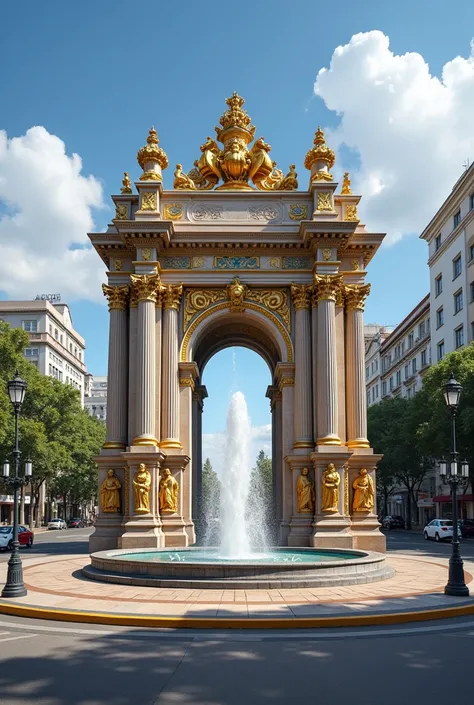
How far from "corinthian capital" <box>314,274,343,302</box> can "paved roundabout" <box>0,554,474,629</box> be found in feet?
48.0

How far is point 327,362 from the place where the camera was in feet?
105

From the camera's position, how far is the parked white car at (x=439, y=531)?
156ft

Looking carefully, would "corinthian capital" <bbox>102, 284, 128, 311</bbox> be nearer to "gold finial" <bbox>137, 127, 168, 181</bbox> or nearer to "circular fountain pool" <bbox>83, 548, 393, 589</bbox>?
"gold finial" <bbox>137, 127, 168, 181</bbox>

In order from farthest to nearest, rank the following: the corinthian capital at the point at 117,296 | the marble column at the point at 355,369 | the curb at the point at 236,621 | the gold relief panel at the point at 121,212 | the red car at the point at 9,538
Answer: the red car at the point at 9,538 → the gold relief panel at the point at 121,212 → the corinthian capital at the point at 117,296 → the marble column at the point at 355,369 → the curb at the point at 236,621

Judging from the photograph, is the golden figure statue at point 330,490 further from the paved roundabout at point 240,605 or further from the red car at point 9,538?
the red car at point 9,538

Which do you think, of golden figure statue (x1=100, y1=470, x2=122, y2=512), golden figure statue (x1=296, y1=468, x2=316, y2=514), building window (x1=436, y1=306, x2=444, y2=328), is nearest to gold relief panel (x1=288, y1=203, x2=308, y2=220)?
golden figure statue (x1=296, y1=468, x2=316, y2=514)

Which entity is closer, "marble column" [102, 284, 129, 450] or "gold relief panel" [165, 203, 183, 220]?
"marble column" [102, 284, 129, 450]

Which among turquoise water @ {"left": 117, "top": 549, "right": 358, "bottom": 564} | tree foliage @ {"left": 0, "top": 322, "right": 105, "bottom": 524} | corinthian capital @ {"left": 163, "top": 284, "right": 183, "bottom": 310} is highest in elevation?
corinthian capital @ {"left": 163, "top": 284, "right": 183, "bottom": 310}

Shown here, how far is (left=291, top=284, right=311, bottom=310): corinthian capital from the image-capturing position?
33250 mm

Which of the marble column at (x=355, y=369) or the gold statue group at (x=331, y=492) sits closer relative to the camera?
the gold statue group at (x=331, y=492)

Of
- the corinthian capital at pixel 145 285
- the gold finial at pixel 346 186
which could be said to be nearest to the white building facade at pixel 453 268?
the gold finial at pixel 346 186

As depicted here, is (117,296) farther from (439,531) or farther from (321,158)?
(439,531)

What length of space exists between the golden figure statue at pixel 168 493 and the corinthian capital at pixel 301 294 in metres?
9.32

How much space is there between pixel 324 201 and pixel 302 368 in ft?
24.7
